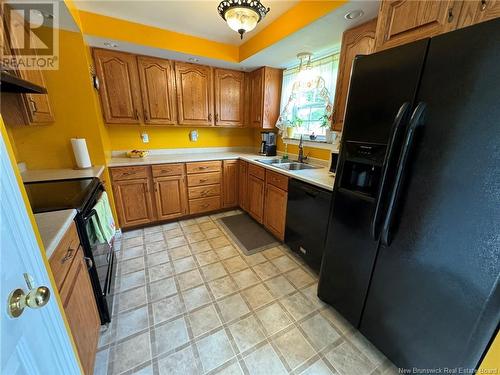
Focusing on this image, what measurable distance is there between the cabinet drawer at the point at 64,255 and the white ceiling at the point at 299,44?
7.00 ft

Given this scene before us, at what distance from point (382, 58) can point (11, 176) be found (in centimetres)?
160

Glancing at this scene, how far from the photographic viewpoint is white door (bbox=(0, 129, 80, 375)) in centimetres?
47

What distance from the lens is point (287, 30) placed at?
195 cm

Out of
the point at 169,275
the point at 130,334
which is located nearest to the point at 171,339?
the point at 130,334

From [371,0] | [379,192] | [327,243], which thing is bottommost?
[327,243]

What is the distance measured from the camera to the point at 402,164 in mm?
990

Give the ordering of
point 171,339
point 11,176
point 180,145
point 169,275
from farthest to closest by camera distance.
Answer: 1. point 180,145
2. point 169,275
3. point 171,339
4. point 11,176

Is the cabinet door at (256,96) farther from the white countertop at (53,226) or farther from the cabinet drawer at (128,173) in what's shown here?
the white countertop at (53,226)

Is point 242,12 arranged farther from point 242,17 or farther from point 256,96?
point 256,96

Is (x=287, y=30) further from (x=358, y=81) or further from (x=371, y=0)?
(x=358, y=81)

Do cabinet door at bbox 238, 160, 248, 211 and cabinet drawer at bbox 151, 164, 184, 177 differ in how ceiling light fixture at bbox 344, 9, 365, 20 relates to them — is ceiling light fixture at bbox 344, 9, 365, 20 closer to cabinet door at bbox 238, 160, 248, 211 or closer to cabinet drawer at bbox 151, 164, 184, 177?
cabinet door at bbox 238, 160, 248, 211

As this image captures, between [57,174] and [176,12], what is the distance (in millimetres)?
1921

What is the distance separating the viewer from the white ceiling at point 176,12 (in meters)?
1.87

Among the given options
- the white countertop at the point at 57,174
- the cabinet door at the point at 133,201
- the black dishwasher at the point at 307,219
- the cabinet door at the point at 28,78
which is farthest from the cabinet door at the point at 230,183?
the cabinet door at the point at 28,78
